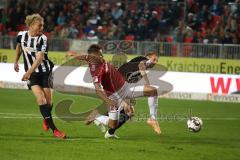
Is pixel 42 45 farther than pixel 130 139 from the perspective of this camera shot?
No

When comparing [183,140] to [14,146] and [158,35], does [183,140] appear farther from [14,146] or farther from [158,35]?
[158,35]

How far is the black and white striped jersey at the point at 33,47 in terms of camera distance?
13.6m

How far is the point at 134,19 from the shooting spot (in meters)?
30.7

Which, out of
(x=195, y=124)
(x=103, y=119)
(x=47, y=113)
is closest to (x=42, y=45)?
(x=47, y=113)

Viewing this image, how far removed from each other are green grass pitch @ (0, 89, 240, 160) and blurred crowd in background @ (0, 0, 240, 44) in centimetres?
718

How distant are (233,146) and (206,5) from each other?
54.4 feet

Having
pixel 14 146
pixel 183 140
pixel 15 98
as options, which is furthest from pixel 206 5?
pixel 14 146

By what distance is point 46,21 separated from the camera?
32.3 m

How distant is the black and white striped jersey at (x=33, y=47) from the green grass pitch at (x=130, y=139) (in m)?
1.45

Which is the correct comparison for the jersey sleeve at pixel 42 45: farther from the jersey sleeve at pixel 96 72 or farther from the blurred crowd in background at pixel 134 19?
the blurred crowd in background at pixel 134 19

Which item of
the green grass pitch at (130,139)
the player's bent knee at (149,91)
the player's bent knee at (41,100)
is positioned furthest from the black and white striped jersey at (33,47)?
the player's bent knee at (149,91)

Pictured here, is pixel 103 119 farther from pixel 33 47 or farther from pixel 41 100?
pixel 33 47

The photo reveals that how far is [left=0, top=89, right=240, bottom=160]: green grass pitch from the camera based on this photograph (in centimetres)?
1170

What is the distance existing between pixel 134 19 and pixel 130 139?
1703 centimetres
